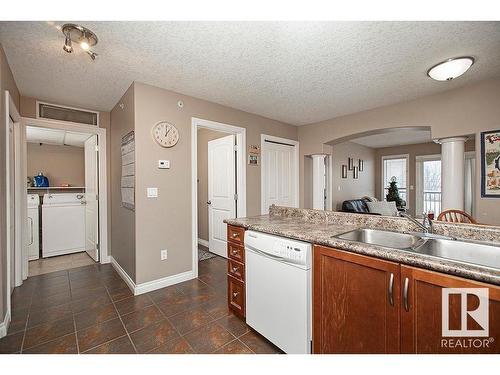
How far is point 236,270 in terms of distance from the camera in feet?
6.50

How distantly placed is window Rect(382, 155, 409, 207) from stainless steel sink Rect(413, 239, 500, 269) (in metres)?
6.49

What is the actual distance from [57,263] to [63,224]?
0.72 m

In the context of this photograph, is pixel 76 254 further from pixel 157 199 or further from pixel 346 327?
pixel 346 327

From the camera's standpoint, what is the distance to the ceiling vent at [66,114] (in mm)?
2945

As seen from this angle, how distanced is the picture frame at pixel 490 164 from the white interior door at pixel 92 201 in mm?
5154

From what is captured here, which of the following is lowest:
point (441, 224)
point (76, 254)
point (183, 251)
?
point (76, 254)

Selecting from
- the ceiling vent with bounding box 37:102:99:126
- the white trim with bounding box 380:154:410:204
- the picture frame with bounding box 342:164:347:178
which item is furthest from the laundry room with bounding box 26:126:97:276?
the white trim with bounding box 380:154:410:204

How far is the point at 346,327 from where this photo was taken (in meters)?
1.25

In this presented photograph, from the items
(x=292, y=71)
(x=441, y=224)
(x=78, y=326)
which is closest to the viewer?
(x=441, y=224)

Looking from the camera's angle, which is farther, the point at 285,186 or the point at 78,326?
the point at 285,186

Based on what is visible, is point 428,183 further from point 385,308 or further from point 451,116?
point 385,308

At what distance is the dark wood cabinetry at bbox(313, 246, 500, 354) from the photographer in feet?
2.98
